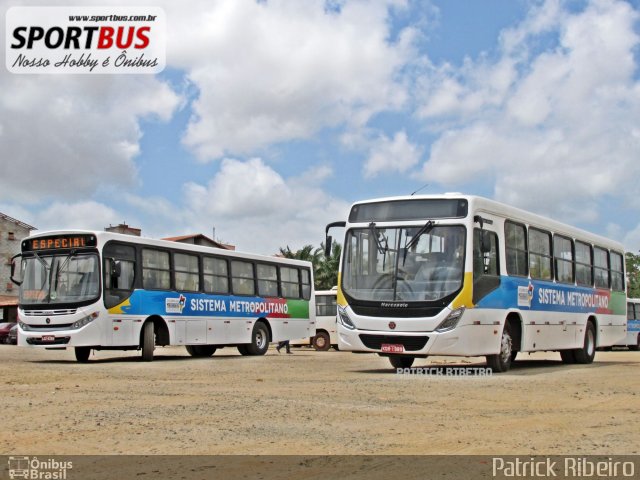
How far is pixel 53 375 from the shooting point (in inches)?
644

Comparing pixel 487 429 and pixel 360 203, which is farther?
pixel 360 203

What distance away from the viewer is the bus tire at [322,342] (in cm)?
4081

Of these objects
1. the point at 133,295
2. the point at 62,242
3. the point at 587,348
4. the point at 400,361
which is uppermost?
the point at 62,242

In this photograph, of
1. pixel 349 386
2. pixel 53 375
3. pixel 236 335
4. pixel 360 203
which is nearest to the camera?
pixel 349 386

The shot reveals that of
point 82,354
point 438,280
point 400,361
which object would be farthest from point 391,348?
point 82,354

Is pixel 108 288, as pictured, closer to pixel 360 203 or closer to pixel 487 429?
pixel 360 203

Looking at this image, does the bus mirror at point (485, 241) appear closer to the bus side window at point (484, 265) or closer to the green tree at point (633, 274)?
the bus side window at point (484, 265)

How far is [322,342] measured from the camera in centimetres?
4094

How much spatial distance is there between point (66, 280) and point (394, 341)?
895 centimetres

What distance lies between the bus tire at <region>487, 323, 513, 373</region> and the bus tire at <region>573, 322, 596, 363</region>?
224 inches

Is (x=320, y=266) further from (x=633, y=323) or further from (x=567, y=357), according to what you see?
(x=567, y=357)

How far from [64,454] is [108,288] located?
14.4 metres

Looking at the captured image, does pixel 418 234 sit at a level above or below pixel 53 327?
above
